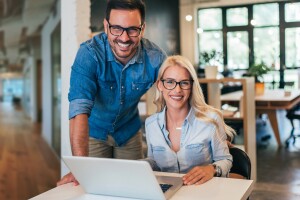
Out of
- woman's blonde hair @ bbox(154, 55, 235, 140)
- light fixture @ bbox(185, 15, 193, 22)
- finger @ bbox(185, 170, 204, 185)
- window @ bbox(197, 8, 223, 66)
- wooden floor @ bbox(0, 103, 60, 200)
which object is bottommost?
wooden floor @ bbox(0, 103, 60, 200)

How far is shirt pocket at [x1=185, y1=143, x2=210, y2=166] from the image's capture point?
1.65 metres

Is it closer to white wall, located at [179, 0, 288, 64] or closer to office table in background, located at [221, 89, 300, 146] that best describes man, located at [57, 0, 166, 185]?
white wall, located at [179, 0, 288, 64]

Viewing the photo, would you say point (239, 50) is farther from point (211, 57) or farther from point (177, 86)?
point (177, 86)

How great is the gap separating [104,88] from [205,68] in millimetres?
1701

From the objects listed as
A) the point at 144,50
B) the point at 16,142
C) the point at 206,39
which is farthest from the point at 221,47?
the point at 16,142

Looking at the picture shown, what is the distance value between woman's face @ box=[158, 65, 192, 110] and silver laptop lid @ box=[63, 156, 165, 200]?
0.54 metres

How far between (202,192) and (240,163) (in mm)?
478

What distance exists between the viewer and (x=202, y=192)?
1.29 m

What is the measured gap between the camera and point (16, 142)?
3.68 metres

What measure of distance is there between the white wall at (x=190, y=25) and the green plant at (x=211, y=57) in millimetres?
86

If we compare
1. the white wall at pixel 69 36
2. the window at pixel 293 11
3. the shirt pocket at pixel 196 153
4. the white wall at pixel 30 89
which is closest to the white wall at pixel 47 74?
the white wall at pixel 30 89

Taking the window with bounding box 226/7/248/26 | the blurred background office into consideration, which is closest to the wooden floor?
the blurred background office

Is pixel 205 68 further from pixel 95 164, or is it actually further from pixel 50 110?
pixel 95 164

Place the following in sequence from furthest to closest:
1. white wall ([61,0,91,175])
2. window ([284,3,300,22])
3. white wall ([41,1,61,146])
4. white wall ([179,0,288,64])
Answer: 1. white wall ([41,1,61,146])
2. white wall ([179,0,288,64])
3. window ([284,3,300,22])
4. white wall ([61,0,91,175])
